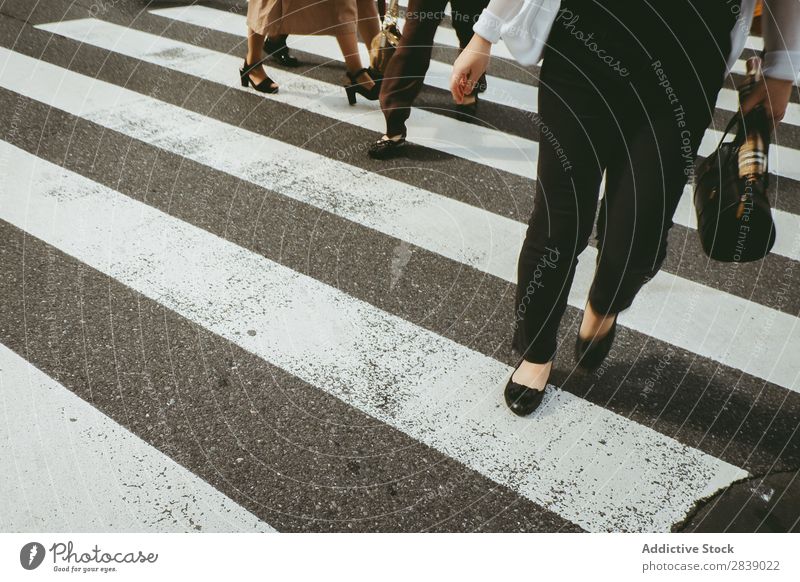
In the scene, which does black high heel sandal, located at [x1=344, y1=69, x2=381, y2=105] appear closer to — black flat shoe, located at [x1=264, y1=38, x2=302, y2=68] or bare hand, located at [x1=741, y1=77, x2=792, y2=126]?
black flat shoe, located at [x1=264, y1=38, x2=302, y2=68]

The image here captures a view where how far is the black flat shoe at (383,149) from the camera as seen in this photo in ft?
12.5

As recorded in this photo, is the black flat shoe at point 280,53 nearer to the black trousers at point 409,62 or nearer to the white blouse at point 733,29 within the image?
the black trousers at point 409,62

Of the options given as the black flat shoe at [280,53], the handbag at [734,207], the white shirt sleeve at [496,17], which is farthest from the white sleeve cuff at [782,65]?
the black flat shoe at [280,53]

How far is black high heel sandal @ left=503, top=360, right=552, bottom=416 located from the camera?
2195mm

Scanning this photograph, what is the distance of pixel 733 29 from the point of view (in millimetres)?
1710

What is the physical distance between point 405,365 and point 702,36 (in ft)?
4.24

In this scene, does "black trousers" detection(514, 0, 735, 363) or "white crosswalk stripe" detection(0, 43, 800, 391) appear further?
"white crosswalk stripe" detection(0, 43, 800, 391)

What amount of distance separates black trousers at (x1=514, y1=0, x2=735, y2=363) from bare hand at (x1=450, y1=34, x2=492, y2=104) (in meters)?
0.15

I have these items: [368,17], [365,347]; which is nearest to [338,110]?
[368,17]

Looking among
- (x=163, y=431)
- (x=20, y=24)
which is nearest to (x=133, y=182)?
(x=163, y=431)

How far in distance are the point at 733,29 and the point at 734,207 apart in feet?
1.46
